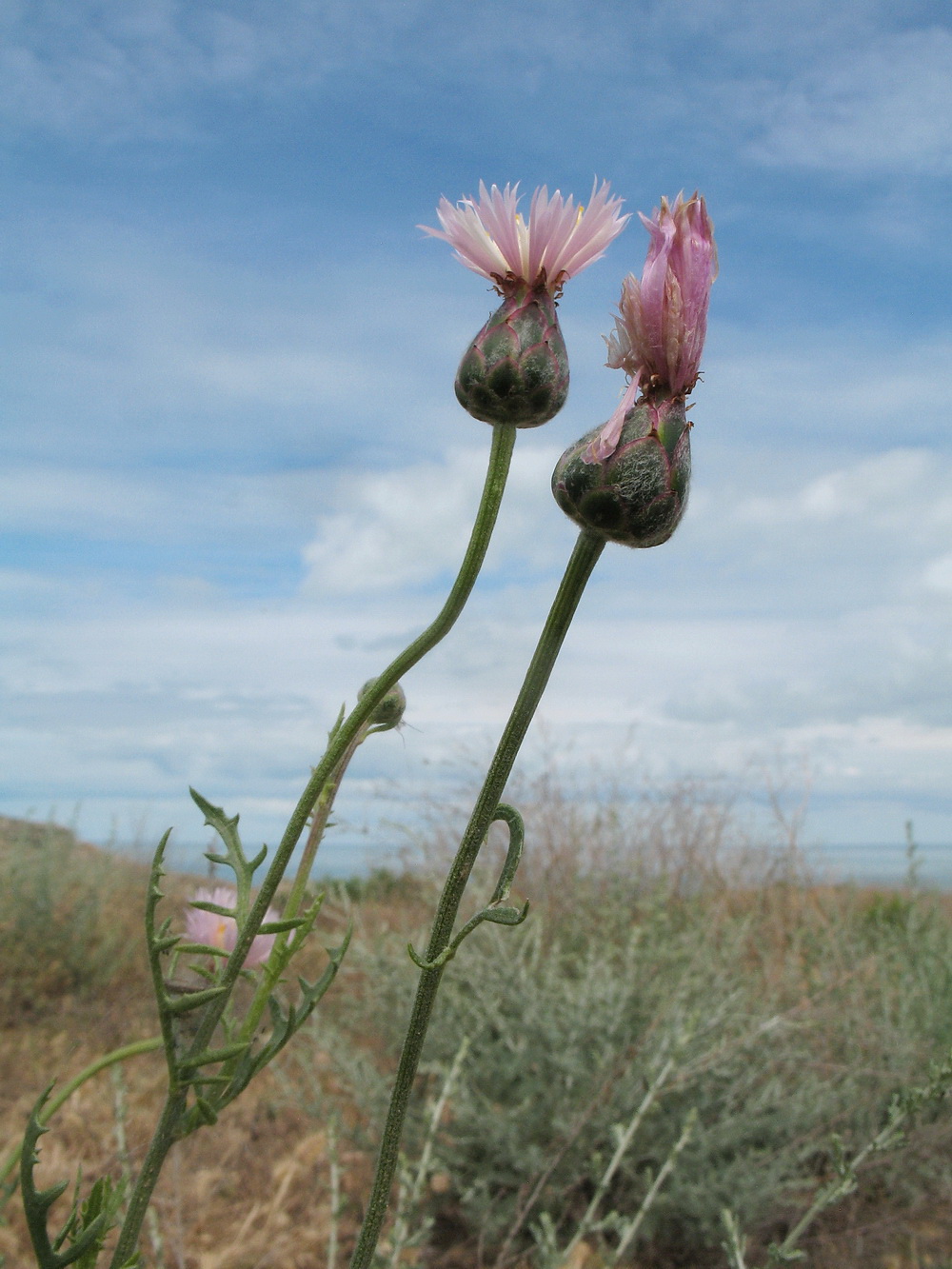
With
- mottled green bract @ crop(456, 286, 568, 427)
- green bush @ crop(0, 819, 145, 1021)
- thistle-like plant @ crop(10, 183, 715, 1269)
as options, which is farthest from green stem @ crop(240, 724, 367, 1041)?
green bush @ crop(0, 819, 145, 1021)

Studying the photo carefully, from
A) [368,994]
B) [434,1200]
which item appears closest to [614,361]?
[434,1200]

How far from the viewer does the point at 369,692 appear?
76 centimetres

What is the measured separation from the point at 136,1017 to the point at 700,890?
2.89 metres

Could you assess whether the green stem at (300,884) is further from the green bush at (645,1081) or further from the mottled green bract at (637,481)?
the green bush at (645,1081)

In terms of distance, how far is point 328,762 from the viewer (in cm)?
79

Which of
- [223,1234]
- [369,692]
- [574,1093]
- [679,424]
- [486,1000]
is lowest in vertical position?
[223,1234]

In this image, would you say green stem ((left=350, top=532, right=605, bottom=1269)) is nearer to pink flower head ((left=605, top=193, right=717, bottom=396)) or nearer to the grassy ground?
pink flower head ((left=605, top=193, right=717, bottom=396))

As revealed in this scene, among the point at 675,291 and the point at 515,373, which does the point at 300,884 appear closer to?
the point at 515,373

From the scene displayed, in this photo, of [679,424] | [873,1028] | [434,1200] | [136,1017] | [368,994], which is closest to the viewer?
[679,424]

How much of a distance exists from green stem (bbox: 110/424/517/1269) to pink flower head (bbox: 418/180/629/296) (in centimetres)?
16

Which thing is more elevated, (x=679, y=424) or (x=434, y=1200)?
(x=679, y=424)

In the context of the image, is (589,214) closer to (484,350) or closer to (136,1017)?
(484,350)

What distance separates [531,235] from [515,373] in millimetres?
140

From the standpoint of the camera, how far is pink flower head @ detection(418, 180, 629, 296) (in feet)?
2.78
